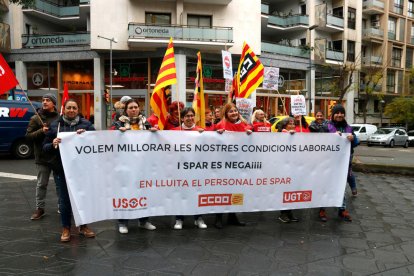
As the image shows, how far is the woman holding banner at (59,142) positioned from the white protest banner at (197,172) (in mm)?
148

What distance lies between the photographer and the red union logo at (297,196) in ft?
19.9

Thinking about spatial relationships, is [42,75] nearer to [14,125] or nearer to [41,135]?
[14,125]

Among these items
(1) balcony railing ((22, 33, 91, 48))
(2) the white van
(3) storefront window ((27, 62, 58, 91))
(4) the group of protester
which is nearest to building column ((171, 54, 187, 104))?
(1) balcony railing ((22, 33, 91, 48))

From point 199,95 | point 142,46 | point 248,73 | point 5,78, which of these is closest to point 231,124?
point 199,95

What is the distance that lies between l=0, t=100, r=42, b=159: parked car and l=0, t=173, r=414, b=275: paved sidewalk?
28.1ft

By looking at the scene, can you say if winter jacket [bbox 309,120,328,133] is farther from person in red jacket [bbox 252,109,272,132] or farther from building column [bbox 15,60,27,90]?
building column [bbox 15,60,27,90]

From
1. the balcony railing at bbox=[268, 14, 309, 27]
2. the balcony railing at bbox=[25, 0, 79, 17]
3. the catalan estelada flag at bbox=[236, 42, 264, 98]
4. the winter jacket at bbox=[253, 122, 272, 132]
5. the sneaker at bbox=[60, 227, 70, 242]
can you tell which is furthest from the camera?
the balcony railing at bbox=[268, 14, 309, 27]

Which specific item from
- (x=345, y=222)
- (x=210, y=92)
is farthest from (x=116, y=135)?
(x=210, y=92)

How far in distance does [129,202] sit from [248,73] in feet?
15.0

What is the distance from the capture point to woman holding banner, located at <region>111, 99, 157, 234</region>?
556 centimetres

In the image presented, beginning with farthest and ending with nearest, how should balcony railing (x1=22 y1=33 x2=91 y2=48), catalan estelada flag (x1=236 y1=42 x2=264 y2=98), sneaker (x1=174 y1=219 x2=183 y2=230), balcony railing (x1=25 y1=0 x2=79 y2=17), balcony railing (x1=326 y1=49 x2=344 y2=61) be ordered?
balcony railing (x1=326 y1=49 x2=344 y2=61) → balcony railing (x1=25 y1=0 x2=79 y2=17) → balcony railing (x1=22 y1=33 x2=91 y2=48) → catalan estelada flag (x1=236 y1=42 x2=264 y2=98) → sneaker (x1=174 y1=219 x2=183 y2=230)

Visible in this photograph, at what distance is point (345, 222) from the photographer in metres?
6.21

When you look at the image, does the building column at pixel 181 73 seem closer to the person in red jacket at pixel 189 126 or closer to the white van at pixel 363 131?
the white van at pixel 363 131

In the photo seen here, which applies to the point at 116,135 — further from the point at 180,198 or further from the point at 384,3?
the point at 384,3
